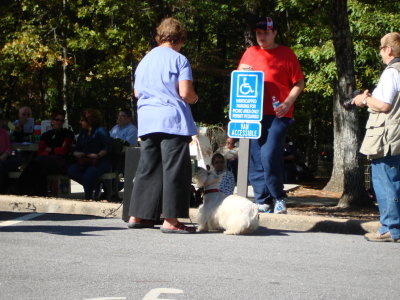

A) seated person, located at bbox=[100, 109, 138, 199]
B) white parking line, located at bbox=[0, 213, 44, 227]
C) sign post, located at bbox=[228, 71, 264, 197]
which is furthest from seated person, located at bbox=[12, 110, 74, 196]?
sign post, located at bbox=[228, 71, 264, 197]

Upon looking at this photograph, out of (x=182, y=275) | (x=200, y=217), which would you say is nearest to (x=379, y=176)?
(x=200, y=217)

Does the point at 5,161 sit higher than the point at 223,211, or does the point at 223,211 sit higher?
the point at 5,161

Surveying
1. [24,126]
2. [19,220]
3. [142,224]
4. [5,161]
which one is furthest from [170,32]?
[24,126]

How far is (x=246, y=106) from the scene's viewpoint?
851 centimetres

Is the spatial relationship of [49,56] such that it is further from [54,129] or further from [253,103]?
[253,103]

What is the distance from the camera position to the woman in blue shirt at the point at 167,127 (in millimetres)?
7547

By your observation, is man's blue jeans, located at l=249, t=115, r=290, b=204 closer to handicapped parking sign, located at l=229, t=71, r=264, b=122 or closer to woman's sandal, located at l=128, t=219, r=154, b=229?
handicapped parking sign, located at l=229, t=71, r=264, b=122

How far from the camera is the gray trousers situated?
7.60 meters

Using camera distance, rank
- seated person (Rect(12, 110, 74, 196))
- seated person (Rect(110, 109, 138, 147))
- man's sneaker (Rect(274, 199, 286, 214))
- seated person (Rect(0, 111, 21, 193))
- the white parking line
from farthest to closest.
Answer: seated person (Rect(110, 109, 138, 147)), seated person (Rect(0, 111, 21, 193)), seated person (Rect(12, 110, 74, 196)), man's sneaker (Rect(274, 199, 286, 214)), the white parking line

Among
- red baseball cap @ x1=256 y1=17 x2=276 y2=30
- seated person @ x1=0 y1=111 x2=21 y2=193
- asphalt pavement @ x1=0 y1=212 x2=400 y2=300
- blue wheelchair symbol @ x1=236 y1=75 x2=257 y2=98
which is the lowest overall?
asphalt pavement @ x1=0 y1=212 x2=400 y2=300

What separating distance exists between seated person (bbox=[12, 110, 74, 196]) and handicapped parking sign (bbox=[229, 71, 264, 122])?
4.81 meters

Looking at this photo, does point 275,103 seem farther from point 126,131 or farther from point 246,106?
point 126,131

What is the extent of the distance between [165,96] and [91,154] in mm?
5315

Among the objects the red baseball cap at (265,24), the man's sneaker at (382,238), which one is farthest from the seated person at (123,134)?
the man's sneaker at (382,238)
